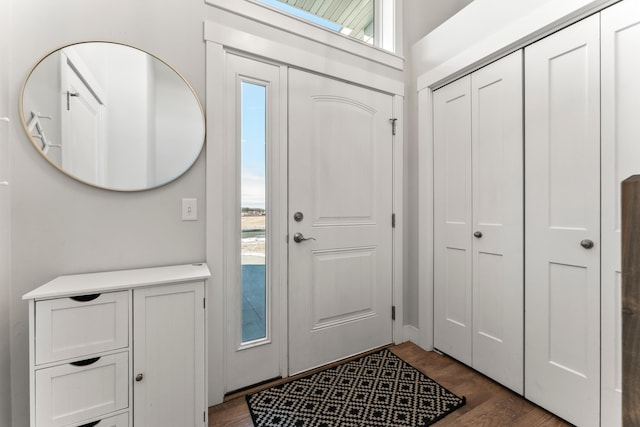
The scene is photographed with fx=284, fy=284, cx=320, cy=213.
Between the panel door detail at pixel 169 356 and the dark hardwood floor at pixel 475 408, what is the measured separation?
0.27m

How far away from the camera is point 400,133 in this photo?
2.27m

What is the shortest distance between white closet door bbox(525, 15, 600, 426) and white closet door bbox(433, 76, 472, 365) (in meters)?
0.37

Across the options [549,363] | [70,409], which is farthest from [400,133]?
[70,409]

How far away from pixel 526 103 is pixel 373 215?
3.72ft

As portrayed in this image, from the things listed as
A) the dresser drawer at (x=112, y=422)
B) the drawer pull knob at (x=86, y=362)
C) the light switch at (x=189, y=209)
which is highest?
the light switch at (x=189, y=209)

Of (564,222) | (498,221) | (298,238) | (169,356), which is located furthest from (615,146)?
(169,356)

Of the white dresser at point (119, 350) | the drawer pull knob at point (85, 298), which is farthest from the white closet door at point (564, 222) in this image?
the drawer pull knob at point (85, 298)

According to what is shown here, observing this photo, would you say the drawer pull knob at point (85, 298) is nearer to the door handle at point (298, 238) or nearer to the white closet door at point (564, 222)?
the door handle at point (298, 238)

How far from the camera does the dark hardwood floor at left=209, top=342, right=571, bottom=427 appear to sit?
1.44m

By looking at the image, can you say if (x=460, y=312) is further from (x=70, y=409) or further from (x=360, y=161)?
(x=70, y=409)

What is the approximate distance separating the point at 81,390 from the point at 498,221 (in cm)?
218

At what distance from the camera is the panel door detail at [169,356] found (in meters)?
1.16

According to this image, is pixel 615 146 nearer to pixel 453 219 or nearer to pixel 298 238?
pixel 453 219

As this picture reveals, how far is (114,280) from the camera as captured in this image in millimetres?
1188
